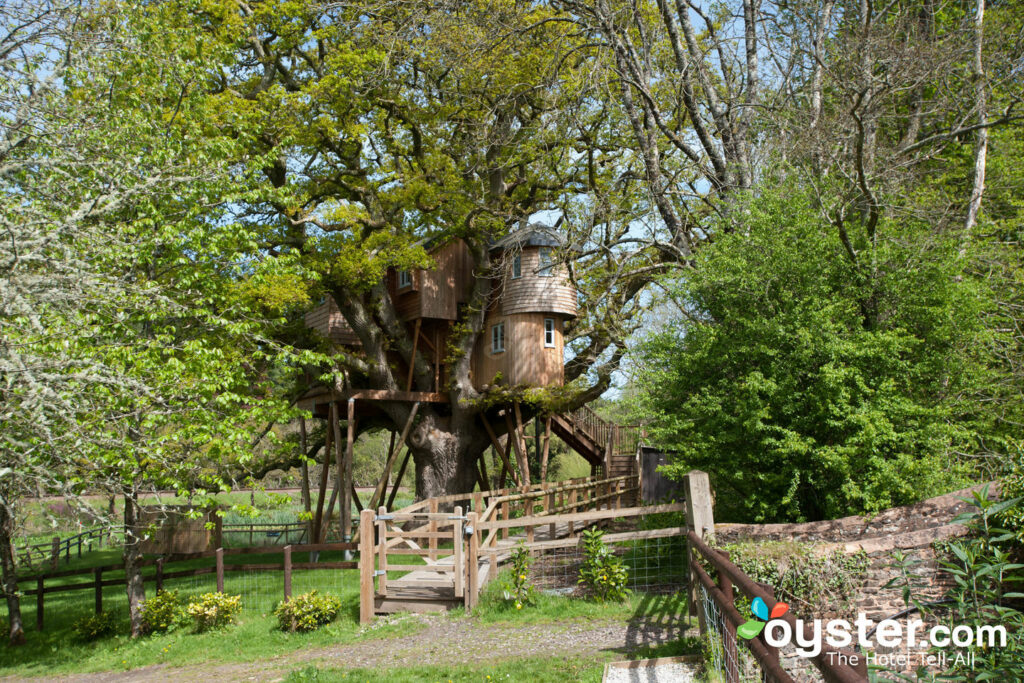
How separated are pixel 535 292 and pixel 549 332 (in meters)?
1.28

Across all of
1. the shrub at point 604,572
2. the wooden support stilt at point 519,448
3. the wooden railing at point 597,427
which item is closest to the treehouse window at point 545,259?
the wooden support stilt at point 519,448

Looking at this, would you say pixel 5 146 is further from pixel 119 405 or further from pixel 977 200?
pixel 977 200

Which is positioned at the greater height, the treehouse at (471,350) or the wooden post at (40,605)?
the treehouse at (471,350)

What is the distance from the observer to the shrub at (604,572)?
10953 millimetres

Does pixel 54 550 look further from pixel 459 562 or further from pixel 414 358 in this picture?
pixel 459 562

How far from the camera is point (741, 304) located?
12.2 m

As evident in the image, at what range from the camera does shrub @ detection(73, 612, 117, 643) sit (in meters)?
13.1

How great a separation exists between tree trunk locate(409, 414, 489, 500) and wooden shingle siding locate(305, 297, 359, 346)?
3908mm

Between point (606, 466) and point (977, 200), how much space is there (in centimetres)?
1356

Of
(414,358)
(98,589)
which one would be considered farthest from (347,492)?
(98,589)

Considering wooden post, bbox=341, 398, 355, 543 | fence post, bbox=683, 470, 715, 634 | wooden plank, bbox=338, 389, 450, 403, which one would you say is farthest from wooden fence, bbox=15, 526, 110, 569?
fence post, bbox=683, 470, 715, 634

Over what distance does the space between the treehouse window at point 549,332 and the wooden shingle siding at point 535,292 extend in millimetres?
410

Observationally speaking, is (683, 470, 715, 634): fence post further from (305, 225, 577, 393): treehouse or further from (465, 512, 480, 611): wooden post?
(305, 225, 577, 393): treehouse

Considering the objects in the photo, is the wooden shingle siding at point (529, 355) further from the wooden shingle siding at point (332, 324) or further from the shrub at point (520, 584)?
the shrub at point (520, 584)
